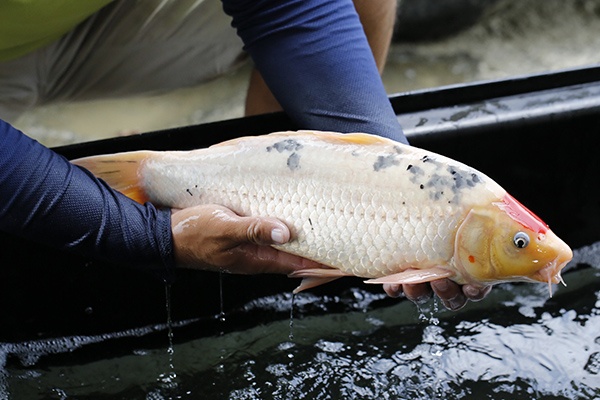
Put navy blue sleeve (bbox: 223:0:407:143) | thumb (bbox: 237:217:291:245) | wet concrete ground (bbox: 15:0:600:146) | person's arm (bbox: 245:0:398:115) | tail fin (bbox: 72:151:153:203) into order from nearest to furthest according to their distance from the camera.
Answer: thumb (bbox: 237:217:291:245), tail fin (bbox: 72:151:153:203), navy blue sleeve (bbox: 223:0:407:143), person's arm (bbox: 245:0:398:115), wet concrete ground (bbox: 15:0:600:146)

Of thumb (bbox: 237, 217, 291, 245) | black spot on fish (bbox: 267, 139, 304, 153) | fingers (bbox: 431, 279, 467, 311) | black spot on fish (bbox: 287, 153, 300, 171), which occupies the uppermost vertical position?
black spot on fish (bbox: 267, 139, 304, 153)

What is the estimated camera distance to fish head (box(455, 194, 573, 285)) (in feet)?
4.33

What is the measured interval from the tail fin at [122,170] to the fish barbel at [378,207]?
10cm

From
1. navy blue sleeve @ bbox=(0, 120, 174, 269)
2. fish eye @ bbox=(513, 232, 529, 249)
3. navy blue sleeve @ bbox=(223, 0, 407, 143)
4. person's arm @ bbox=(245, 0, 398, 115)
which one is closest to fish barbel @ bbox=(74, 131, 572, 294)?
fish eye @ bbox=(513, 232, 529, 249)

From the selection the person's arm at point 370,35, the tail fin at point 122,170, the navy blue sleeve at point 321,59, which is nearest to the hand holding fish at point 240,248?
the tail fin at point 122,170

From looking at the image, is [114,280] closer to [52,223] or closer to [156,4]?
[52,223]

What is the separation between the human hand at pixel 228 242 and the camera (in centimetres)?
144

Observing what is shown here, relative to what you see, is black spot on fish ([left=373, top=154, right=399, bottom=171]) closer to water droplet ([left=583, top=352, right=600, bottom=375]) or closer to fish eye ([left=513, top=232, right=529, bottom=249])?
fish eye ([left=513, top=232, right=529, bottom=249])

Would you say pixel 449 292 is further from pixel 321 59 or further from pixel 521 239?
pixel 321 59

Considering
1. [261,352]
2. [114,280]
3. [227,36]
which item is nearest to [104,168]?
[114,280]

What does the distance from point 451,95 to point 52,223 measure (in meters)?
0.95

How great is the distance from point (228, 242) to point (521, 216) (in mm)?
503

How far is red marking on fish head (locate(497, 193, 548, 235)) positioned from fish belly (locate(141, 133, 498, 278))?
29mm

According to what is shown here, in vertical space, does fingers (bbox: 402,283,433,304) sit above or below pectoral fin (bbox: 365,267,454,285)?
below
